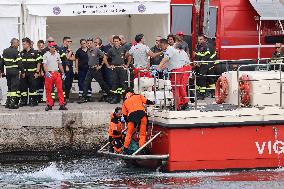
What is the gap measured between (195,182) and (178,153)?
74cm

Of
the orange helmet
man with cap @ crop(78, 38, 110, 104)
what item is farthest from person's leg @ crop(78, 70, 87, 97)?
the orange helmet

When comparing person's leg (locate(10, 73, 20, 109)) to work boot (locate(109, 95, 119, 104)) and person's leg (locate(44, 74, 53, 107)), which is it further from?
work boot (locate(109, 95, 119, 104))

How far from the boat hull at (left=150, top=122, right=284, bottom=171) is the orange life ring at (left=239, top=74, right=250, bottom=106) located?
63 centimetres

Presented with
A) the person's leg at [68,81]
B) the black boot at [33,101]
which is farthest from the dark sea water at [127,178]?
the person's leg at [68,81]

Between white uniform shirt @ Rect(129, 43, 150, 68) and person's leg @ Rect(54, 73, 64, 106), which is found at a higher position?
white uniform shirt @ Rect(129, 43, 150, 68)

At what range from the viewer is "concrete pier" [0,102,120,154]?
18844 mm

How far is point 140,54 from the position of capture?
1964 cm

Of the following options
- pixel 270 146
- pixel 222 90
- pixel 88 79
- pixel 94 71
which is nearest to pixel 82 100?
pixel 88 79

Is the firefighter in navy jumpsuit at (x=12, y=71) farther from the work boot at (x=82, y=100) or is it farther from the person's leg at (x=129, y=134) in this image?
the person's leg at (x=129, y=134)

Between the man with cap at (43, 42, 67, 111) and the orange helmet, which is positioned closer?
the orange helmet

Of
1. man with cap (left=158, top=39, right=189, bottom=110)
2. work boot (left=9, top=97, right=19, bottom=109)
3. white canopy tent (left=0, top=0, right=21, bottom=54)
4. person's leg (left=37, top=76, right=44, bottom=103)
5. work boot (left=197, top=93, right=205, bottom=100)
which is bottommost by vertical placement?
work boot (left=9, top=97, right=19, bottom=109)

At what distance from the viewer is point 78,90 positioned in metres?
22.1

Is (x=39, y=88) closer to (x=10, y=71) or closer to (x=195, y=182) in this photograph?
(x=10, y=71)

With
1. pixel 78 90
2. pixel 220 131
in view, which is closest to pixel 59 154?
pixel 78 90
